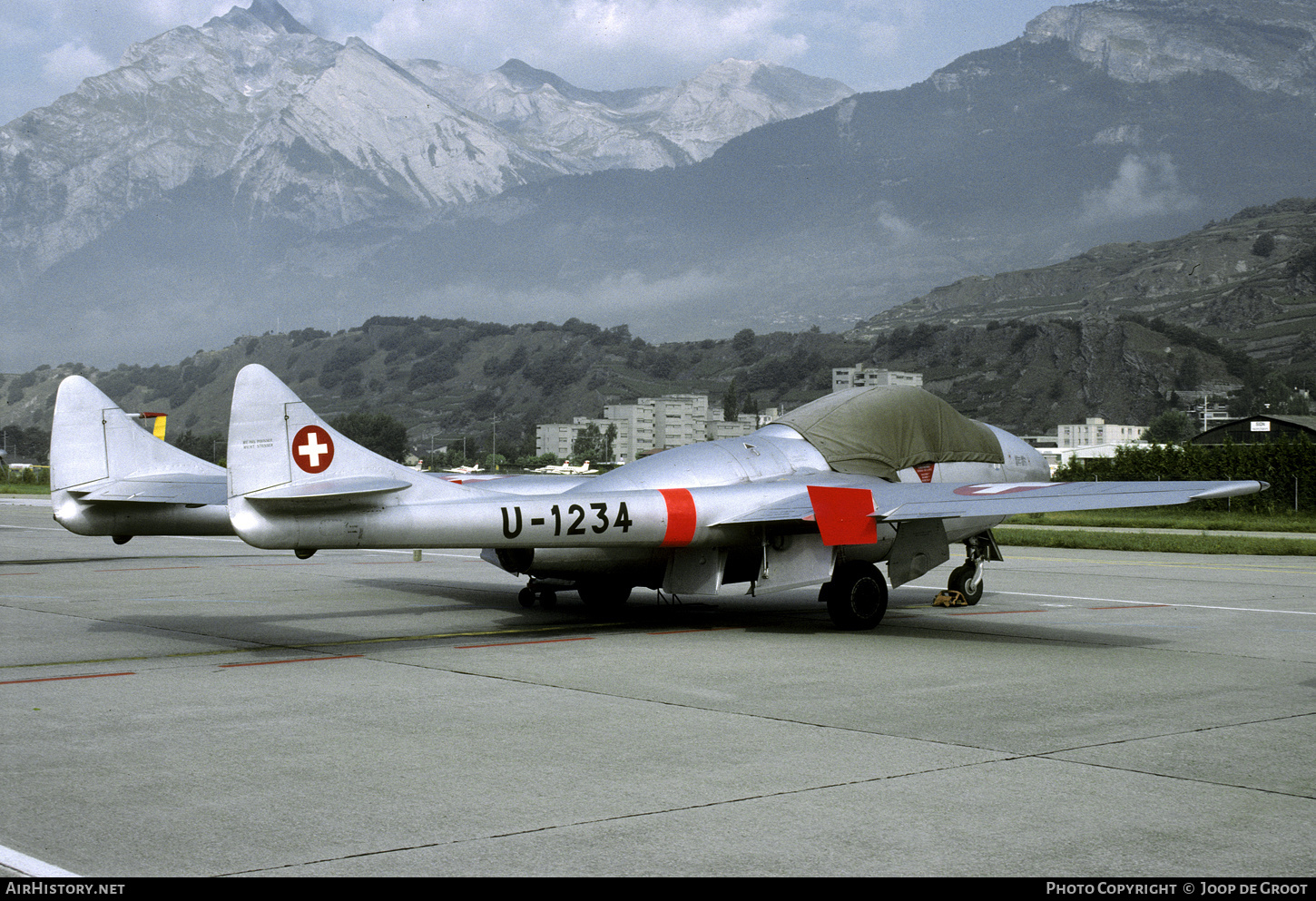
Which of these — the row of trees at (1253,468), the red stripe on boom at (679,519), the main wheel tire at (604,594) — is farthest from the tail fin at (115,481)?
the row of trees at (1253,468)

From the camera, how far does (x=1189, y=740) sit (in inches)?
300

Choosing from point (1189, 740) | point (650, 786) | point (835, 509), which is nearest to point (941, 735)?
point (1189, 740)

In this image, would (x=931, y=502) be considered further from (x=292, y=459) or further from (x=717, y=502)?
(x=292, y=459)

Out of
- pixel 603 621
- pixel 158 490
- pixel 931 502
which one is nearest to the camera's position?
pixel 931 502

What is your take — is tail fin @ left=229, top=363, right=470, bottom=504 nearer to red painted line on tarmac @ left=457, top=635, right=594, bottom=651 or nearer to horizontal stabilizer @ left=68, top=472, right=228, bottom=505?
red painted line on tarmac @ left=457, top=635, right=594, bottom=651

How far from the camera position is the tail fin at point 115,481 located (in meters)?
17.8

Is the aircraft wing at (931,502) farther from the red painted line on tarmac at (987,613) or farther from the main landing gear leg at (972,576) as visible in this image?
the main landing gear leg at (972,576)

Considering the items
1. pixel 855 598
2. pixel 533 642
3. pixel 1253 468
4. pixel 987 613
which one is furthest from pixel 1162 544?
pixel 1253 468

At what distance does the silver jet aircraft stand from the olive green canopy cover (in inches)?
0.8

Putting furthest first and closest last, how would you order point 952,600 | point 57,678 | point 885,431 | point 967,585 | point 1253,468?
1. point 1253,468
2. point 967,585
3. point 952,600
4. point 885,431
5. point 57,678

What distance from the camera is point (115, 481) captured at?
1812 cm

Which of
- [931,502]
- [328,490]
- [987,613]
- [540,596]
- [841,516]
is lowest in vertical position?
[987,613]

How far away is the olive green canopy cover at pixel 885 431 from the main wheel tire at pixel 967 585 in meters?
1.73

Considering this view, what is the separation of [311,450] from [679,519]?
3796mm
